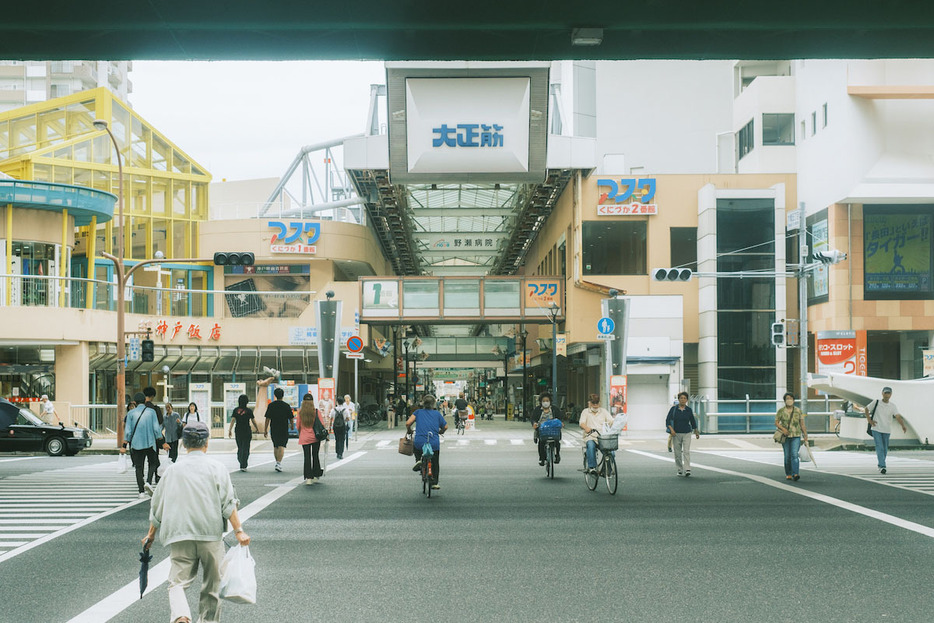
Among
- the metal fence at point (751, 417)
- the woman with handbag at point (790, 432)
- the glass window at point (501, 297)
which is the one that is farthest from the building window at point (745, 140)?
the woman with handbag at point (790, 432)

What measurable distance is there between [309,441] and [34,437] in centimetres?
1528

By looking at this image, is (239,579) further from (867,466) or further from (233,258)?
(233,258)

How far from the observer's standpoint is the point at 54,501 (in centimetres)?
1734

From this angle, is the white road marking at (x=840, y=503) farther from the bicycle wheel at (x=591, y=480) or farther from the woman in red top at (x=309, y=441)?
the woman in red top at (x=309, y=441)

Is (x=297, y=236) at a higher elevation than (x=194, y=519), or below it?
higher

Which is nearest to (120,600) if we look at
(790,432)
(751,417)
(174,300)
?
(790,432)

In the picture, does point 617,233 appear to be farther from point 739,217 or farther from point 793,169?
point 793,169

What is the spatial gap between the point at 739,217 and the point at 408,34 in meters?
33.5

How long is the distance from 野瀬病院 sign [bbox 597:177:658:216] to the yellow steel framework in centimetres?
2521

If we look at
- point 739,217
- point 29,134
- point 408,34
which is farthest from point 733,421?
point 29,134

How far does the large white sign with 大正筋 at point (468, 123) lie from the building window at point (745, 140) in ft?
91.4

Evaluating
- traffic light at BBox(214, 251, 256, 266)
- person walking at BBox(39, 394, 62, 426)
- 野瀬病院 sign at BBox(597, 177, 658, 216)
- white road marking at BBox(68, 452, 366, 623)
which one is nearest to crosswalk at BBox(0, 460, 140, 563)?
white road marking at BBox(68, 452, 366, 623)

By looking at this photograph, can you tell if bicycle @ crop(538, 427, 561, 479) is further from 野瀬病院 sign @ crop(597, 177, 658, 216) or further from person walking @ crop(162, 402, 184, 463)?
野瀬病院 sign @ crop(597, 177, 658, 216)

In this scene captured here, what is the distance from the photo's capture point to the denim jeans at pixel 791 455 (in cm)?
2006
